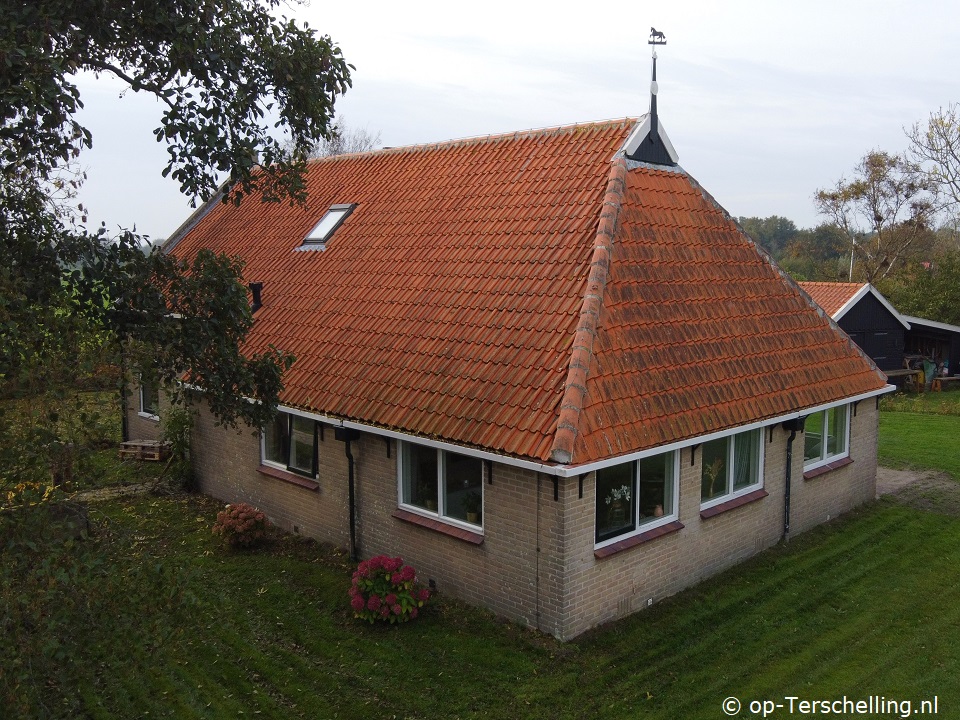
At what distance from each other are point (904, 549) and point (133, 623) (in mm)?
11469

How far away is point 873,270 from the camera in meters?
46.1

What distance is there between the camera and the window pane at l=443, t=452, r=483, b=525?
967 cm

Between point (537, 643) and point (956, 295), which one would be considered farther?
point (956, 295)

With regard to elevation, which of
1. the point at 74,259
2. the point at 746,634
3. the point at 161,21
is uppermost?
the point at 161,21

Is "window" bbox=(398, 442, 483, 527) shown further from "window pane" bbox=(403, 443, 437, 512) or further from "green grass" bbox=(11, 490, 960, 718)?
"green grass" bbox=(11, 490, 960, 718)

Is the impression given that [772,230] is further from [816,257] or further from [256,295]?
[256,295]

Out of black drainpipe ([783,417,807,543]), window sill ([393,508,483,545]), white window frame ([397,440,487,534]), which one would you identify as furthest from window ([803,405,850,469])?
window sill ([393,508,483,545])

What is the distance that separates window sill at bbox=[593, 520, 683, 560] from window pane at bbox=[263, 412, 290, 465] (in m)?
5.83

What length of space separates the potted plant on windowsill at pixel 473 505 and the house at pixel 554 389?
30 mm

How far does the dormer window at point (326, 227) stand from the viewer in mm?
14727

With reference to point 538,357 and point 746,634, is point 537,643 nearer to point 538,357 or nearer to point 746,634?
point 746,634

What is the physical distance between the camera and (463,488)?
9828mm

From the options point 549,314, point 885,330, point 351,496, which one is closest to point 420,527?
point 351,496

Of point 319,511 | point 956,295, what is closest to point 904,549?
point 319,511
